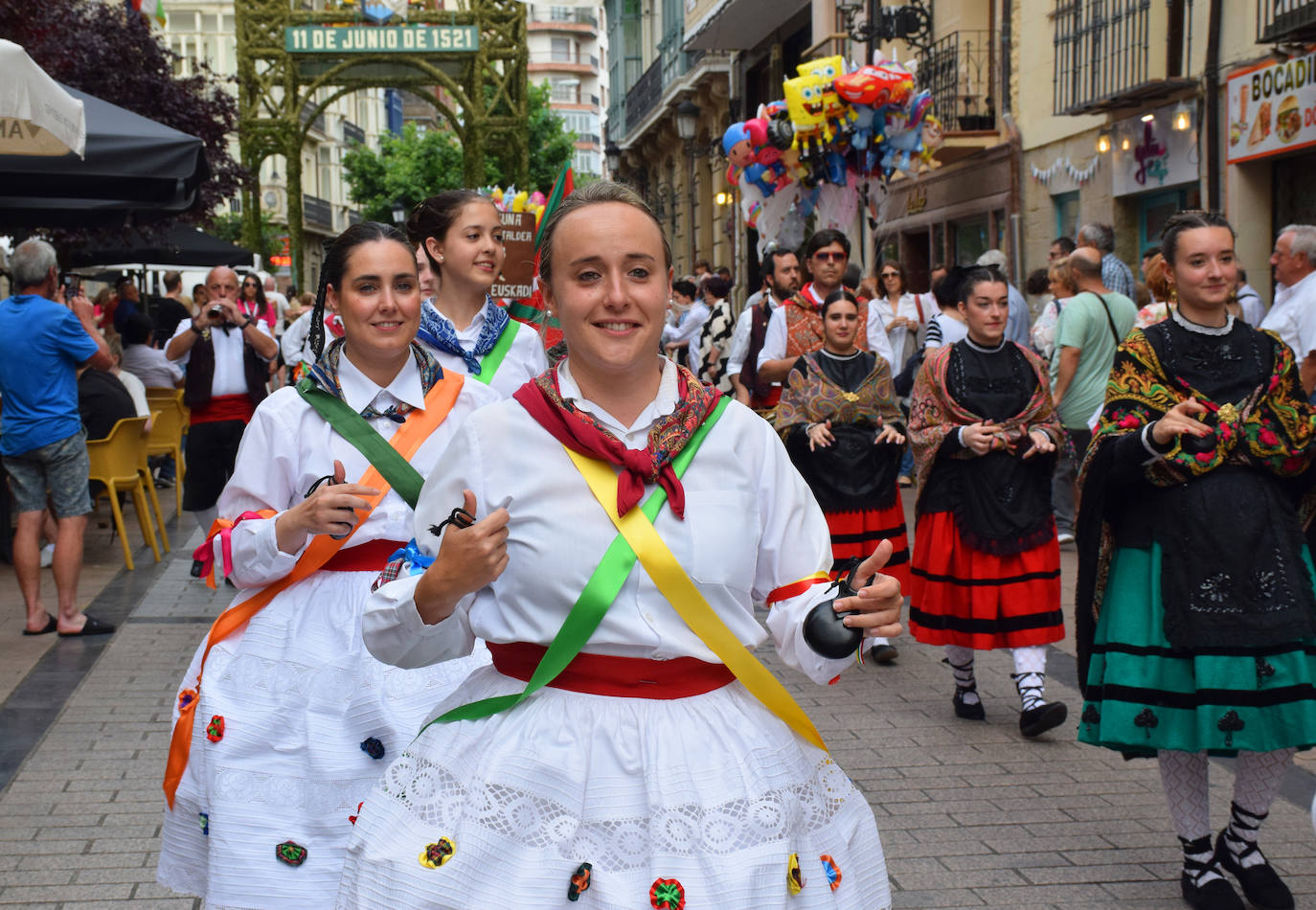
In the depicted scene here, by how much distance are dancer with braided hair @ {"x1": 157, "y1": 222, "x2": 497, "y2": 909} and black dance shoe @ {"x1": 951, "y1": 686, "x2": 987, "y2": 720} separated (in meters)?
3.47

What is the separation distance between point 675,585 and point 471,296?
119 inches

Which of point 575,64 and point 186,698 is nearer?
point 186,698

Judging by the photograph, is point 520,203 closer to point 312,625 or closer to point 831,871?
point 312,625

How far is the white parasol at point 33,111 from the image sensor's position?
6.46 meters

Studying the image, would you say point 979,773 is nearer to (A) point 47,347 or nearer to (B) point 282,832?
(B) point 282,832

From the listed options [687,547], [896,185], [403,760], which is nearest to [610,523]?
[687,547]

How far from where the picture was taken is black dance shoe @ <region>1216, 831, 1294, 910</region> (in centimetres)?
427

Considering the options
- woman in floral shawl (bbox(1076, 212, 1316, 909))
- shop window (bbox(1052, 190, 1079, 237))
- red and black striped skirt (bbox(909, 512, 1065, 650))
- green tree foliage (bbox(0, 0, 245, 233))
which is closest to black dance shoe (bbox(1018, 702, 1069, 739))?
red and black striped skirt (bbox(909, 512, 1065, 650))

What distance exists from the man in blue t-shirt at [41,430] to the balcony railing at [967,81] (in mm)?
11719

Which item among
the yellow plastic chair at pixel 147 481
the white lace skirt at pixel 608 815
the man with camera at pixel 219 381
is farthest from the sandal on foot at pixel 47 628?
the white lace skirt at pixel 608 815

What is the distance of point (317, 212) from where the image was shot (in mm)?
70812

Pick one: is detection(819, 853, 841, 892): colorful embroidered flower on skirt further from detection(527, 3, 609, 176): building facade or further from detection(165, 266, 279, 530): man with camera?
detection(527, 3, 609, 176): building facade

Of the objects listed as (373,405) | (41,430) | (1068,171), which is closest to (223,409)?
(41,430)

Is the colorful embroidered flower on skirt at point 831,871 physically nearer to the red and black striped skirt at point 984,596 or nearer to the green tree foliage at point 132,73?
the red and black striped skirt at point 984,596
